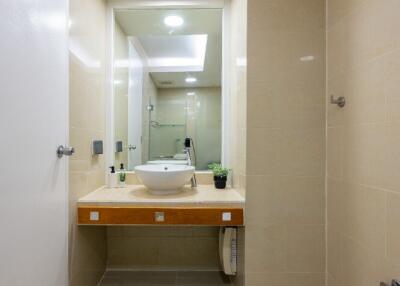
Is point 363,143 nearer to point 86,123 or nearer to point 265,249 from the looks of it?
point 265,249

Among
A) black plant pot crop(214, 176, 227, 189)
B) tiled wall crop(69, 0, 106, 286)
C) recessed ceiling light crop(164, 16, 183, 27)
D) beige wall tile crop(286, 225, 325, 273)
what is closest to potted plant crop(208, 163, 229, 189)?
black plant pot crop(214, 176, 227, 189)

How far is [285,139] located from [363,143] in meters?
0.42

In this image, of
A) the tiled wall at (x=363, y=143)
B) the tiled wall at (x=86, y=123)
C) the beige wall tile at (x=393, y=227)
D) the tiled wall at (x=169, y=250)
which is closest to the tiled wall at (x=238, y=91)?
the tiled wall at (x=363, y=143)

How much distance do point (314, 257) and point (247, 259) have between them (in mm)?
407

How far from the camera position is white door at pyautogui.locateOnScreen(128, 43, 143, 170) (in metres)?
2.19

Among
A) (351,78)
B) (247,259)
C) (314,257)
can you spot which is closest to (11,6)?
(351,78)

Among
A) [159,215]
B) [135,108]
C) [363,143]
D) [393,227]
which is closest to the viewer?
[393,227]

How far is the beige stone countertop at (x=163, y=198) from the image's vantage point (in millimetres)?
1509

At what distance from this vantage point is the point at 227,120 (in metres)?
2.11

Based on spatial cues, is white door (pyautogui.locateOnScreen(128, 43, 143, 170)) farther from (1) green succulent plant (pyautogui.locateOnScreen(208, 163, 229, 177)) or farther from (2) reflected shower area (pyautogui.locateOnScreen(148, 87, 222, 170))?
(1) green succulent plant (pyautogui.locateOnScreen(208, 163, 229, 177))

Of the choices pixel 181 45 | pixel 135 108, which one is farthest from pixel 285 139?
pixel 135 108

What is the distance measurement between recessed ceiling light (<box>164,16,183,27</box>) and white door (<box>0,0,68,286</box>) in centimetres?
96

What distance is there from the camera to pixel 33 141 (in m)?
1.04

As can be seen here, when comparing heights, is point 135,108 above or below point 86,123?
above
